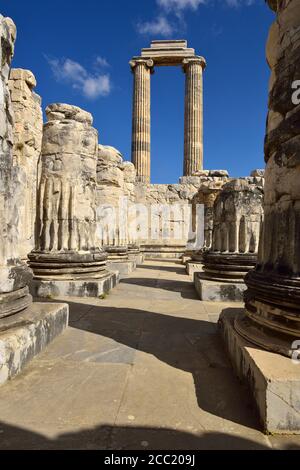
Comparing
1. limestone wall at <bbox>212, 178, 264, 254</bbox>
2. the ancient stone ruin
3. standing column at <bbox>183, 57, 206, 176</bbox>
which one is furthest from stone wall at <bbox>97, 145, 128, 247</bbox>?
standing column at <bbox>183, 57, 206, 176</bbox>

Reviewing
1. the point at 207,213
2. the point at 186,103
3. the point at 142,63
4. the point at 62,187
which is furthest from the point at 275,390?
the point at 142,63

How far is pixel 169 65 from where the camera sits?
69.7ft

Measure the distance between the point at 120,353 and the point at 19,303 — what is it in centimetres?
95

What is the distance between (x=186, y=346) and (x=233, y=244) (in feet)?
9.60

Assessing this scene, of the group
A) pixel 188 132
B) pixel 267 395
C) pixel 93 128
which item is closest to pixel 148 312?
pixel 267 395

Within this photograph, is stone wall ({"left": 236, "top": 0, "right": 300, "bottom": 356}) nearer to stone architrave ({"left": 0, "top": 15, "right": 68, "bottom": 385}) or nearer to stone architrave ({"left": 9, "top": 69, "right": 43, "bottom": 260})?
stone architrave ({"left": 0, "top": 15, "right": 68, "bottom": 385})

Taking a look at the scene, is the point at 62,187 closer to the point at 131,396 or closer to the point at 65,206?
the point at 65,206

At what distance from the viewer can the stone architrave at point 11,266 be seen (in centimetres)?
230

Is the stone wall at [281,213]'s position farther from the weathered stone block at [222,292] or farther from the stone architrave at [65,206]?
the stone architrave at [65,206]

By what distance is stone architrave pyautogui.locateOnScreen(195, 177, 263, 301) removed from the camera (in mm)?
4918

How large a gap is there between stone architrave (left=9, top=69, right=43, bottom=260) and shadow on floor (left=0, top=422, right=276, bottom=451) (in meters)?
6.45

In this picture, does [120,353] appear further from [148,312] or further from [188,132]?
[188,132]

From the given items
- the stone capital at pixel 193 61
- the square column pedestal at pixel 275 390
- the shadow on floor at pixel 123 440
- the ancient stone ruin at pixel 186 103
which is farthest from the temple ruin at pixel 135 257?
the stone capital at pixel 193 61

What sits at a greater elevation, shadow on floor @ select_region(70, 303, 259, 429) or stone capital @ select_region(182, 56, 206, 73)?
stone capital @ select_region(182, 56, 206, 73)
